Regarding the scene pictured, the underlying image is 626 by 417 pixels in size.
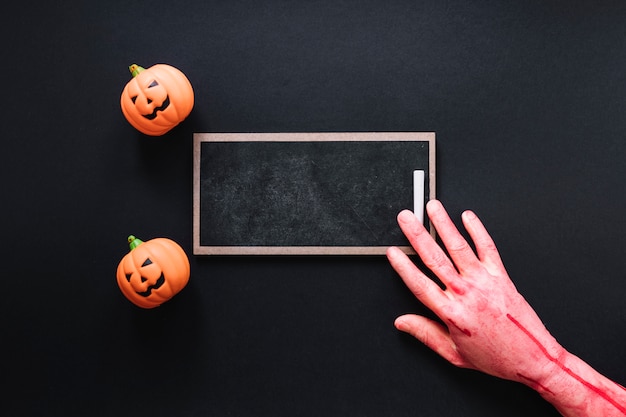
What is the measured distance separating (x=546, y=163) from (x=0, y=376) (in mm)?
1788

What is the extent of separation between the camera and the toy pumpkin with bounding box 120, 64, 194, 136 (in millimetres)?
1443

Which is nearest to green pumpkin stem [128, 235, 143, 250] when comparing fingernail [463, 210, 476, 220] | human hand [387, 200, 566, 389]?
human hand [387, 200, 566, 389]

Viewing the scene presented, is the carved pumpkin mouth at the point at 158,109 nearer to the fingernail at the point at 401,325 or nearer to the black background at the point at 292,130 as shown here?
the black background at the point at 292,130

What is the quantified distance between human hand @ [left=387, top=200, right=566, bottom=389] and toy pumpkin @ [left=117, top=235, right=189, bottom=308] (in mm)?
601

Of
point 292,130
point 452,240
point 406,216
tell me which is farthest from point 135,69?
point 452,240

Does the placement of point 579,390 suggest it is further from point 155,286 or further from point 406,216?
point 155,286

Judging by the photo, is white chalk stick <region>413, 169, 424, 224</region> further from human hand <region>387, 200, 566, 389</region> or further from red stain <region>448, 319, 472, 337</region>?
red stain <region>448, 319, 472, 337</region>

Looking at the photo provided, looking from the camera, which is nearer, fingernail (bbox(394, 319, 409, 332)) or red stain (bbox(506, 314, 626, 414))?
red stain (bbox(506, 314, 626, 414))

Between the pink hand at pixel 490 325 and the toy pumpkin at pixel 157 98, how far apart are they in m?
0.70

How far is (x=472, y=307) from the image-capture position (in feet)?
4.69

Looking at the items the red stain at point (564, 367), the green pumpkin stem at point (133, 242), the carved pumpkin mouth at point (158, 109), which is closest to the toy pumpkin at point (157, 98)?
the carved pumpkin mouth at point (158, 109)

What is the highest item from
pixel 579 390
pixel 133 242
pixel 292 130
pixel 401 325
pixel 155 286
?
pixel 292 130

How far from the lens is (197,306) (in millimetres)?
1630

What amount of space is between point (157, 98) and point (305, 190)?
49 centimetres
